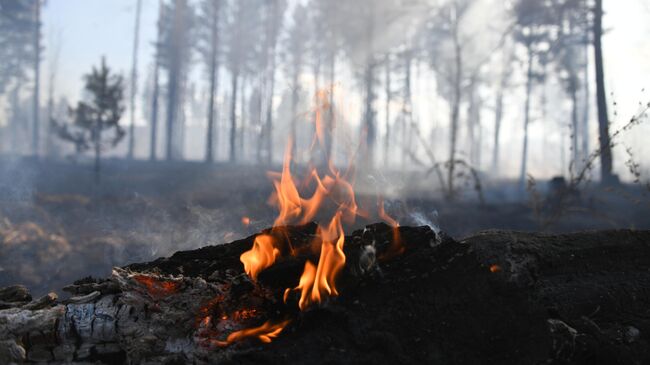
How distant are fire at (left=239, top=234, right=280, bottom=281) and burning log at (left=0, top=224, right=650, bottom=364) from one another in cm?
7

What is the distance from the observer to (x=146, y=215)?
13.3 metres

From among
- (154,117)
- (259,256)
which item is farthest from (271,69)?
(259,256)

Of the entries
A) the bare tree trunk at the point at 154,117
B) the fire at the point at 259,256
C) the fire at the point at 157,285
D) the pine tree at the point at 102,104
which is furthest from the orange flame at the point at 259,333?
the bare tree trunk at the point at 154,117

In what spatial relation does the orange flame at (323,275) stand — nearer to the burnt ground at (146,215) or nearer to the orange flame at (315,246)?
the orange flame at (315,246)

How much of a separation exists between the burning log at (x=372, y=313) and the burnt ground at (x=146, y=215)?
1932mm

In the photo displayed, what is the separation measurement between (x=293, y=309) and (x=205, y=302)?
25.5 inches

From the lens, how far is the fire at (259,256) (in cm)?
334

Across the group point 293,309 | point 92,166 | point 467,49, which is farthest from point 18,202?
point 467,49

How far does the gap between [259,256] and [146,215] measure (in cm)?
1102

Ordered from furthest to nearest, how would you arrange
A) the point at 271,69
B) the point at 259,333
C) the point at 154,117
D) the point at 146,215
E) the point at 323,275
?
the point at 271,69
the point at 154,117
the point at 146,215
the point at 323,275
the point at 259,333

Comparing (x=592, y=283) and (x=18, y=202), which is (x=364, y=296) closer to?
(x=592, y=283)

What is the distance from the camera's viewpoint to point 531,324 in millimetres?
2854

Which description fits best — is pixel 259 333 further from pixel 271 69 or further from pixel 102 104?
pixel 271 69

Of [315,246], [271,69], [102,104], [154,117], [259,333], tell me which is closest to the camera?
[259,333]
